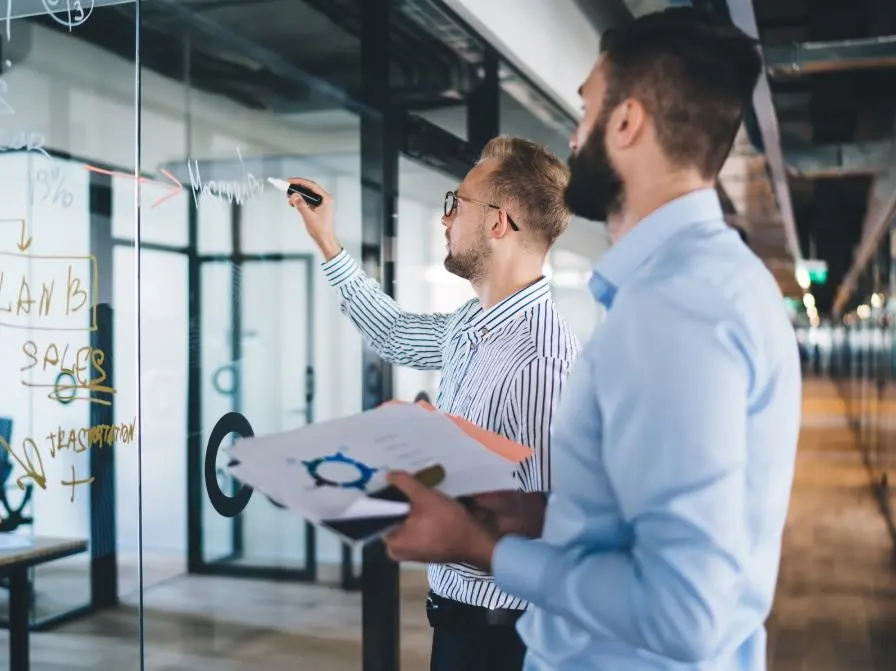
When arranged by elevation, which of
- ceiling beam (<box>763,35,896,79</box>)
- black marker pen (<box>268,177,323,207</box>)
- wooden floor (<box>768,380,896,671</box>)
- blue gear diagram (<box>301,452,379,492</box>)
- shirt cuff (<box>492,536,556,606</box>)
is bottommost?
wooden floor (<box>768,380,896,671</box>)

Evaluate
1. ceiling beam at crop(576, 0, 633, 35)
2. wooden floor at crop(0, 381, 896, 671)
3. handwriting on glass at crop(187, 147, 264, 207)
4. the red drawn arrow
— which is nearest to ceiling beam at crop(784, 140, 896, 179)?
wooden floor at crop(0, 381, 896, 671)

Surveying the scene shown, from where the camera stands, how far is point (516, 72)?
4125 mm

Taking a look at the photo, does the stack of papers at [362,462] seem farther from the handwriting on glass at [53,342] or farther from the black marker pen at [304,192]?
the handwriting on glass at [53,342]

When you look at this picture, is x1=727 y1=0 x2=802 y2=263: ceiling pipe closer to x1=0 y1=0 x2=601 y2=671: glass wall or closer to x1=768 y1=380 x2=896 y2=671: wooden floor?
x1=0 y1=0 x2=601 y2=671: glass wall

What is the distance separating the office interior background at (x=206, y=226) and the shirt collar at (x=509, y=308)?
A: 1.01 meters

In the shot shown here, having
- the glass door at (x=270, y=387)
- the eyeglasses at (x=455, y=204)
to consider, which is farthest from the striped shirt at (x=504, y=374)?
the glass door at (x=270, y=387)

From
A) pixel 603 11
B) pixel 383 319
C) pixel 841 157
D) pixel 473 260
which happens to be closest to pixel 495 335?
pixel 473 260

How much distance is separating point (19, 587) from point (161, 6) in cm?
218

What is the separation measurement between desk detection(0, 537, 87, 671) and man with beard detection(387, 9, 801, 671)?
6.27 ft

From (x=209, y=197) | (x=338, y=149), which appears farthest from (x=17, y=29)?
(x=338, y=149)

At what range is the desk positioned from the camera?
261 cm

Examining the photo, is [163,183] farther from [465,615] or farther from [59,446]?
[465,615]

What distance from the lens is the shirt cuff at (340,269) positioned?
2.38 metres

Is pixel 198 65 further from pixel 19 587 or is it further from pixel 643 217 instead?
pixel 643 217
